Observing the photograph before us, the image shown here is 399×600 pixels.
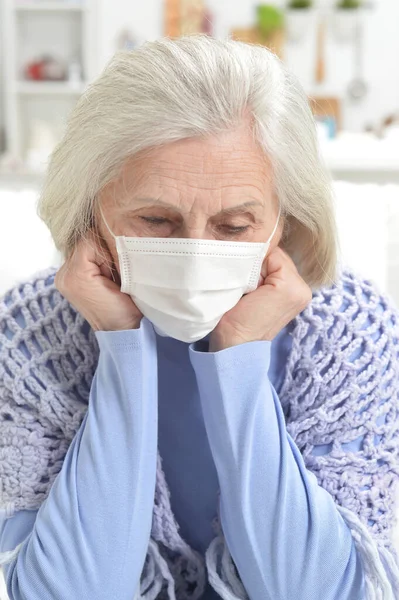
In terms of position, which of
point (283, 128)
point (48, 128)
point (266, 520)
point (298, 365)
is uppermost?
point (283, 128)

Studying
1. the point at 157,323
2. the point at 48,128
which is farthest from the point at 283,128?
the point at 48,128

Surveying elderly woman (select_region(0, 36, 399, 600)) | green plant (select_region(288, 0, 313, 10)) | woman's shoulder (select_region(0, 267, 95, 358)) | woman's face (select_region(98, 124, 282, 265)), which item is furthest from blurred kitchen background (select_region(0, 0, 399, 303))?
woman's face (select_region(98, 124, 282, 265))

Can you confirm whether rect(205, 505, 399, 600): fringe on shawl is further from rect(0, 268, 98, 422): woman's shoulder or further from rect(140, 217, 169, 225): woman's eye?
rect(140, 217, 169, 225): woman's eye

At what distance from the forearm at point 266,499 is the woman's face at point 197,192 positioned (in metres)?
0.16

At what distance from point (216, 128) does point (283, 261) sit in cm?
22

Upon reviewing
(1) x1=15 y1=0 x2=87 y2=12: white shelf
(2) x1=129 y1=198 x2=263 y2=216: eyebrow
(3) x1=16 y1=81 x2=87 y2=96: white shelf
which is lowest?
(3) x1=16 y1=81 x2=87 y2=96: white shelf

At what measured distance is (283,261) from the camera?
1.13 meters

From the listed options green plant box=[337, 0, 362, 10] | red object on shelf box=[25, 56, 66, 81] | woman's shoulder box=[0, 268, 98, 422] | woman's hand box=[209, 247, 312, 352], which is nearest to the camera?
woman's hand box=[209, 247, 312, 352]

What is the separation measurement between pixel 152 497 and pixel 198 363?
0.20m

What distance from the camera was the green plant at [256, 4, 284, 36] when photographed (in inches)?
182

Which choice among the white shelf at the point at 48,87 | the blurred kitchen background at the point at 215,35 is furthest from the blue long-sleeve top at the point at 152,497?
the white shelf at the point at 48,87

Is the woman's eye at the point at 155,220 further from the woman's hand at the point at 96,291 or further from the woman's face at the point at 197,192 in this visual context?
the woman's hand at the point at 96,291

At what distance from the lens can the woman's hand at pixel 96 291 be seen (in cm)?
111

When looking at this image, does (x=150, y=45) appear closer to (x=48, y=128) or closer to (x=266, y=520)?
(x=266, y=520)
